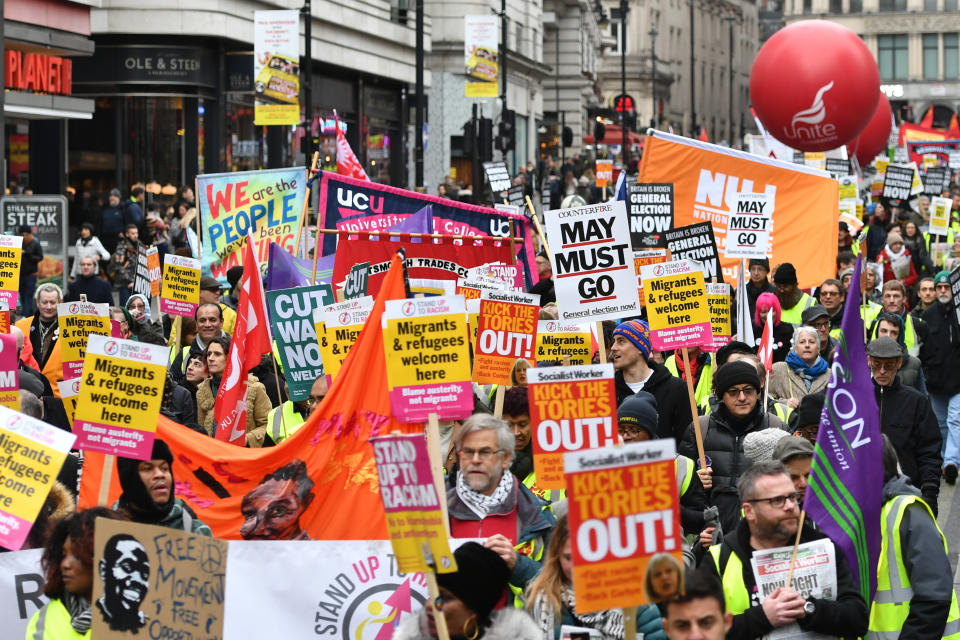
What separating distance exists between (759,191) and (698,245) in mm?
3424

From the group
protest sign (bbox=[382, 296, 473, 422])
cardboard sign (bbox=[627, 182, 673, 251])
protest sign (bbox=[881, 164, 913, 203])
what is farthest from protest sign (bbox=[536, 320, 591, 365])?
protest sign (bbox=[881, 164, 913, 203])

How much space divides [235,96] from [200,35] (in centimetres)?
218

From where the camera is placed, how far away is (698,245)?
496 inches

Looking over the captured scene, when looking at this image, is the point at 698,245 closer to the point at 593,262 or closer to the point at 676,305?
the point at 676,305

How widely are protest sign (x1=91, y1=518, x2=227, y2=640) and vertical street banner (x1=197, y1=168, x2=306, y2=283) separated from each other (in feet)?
34.6

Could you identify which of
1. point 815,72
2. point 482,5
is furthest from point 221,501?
point 482,5

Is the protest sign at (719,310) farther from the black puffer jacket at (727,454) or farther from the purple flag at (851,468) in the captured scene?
the purple flag at (851,468)

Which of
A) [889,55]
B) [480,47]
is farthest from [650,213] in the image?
[889,55]

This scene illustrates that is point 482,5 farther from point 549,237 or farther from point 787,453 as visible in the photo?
point 787,453

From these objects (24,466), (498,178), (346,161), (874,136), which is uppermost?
(874,136)

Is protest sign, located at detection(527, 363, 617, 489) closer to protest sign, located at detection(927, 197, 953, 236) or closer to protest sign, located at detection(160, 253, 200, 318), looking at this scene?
protest sign, located at detection(160, 253, 200, 318)

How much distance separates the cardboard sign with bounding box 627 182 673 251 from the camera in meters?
14.6

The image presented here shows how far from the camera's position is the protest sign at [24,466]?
5.81 meters

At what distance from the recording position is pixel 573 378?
21.6 ft
